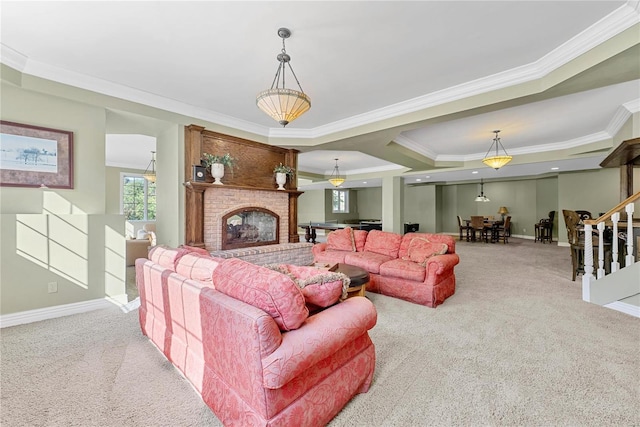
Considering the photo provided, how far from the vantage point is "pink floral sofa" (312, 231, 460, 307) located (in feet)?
11.6

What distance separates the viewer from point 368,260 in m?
4.20

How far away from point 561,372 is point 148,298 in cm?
347

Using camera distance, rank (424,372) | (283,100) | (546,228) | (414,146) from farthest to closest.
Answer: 1. (546,228)
2. (414,146)
3. (283,100)
4. (424,372)

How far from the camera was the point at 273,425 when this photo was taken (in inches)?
51.6

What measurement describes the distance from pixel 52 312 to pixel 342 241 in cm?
405

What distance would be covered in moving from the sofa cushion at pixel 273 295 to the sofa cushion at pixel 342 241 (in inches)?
138

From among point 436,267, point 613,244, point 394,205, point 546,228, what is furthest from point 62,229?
point 546,228

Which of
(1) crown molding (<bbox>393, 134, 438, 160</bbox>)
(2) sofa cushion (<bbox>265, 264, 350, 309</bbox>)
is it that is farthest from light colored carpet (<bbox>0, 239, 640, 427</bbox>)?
(1) crown molding (<bbox>393, 134, 438, 160</bbox>)

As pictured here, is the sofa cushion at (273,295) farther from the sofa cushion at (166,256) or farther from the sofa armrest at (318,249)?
the sofa armrest at (318,249)

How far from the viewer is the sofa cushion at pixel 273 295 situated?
4.65 ft

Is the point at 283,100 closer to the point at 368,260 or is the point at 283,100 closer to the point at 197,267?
the point at 197,267

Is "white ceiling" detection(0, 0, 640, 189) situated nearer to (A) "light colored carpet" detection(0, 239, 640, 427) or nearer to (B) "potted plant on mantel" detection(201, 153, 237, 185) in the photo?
(B) "potted plant on mantel" detection(201, 153, 237, 185)

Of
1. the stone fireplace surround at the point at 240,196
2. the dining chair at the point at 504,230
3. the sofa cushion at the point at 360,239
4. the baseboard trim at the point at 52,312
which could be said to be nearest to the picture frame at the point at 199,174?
the stone fireplace surround at the point at 240,196

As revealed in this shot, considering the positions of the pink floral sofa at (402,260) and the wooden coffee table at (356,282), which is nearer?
the wooden coffee table at (356,282)
